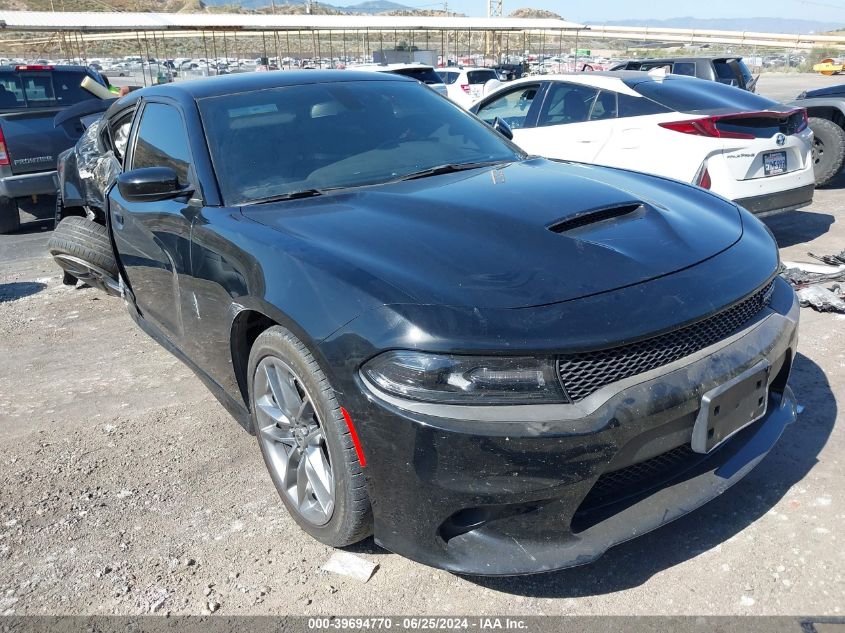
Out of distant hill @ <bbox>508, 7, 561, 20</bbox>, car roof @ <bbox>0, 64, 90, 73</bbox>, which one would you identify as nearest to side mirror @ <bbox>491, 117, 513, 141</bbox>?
car roof @ <bbox>0, 64, 90, 73</bbox>

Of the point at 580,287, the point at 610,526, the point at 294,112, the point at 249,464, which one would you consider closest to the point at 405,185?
the point at 294,112

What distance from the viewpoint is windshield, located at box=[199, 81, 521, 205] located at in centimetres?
311

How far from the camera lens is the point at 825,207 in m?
7.63

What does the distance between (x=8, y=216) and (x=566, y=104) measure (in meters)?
6.40

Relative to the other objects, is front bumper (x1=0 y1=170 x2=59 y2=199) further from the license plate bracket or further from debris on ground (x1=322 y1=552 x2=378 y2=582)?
the license plate bracket

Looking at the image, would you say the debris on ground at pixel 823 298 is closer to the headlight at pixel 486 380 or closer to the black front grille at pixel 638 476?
the black front grille at pixel 638 476

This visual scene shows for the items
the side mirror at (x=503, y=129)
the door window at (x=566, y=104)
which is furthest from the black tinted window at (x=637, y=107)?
the side mirror at (x=503, y=129)

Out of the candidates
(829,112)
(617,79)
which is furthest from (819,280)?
(829,112)

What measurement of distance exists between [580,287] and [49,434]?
292 cm

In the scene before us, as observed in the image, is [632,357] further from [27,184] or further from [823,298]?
[27,184]

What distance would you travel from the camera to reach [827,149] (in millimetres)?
8148

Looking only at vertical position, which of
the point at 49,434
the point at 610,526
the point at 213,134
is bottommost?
the point at 49,434

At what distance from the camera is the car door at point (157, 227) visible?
10.6ft

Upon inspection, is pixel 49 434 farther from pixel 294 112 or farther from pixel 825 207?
pixel 825 207
